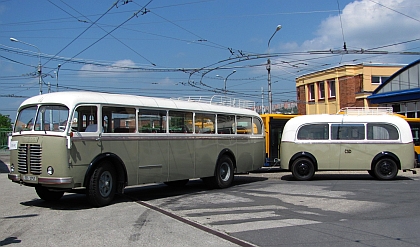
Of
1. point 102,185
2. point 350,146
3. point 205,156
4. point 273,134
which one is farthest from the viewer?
point 273,134

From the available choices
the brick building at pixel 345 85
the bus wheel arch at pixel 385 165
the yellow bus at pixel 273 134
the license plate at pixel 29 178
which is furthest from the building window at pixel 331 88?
the license plate at pixel 29 178

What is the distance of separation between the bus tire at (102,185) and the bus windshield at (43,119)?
125 cm

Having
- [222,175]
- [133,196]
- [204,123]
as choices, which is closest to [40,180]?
[133,196]

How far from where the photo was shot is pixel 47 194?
10.5 metres

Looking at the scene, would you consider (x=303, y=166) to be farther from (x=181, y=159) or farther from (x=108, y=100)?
(x=108, y=100)

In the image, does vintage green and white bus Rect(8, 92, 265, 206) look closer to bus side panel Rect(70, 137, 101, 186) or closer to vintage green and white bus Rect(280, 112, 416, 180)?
bus side panel Rect(70, 137, 101, 186)

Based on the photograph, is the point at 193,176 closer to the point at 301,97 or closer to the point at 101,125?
the point at 101,125

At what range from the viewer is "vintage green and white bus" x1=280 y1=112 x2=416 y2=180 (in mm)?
15836

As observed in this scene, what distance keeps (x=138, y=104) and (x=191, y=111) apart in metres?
2.12

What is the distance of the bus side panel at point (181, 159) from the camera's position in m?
11.7

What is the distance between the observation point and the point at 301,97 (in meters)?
46.0

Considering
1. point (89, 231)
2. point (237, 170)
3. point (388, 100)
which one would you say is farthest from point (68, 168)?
point (388, 100)

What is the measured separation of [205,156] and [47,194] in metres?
4.53

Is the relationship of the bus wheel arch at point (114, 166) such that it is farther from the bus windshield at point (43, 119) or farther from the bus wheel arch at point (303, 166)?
the bus wheel arch at point (303, 166)
